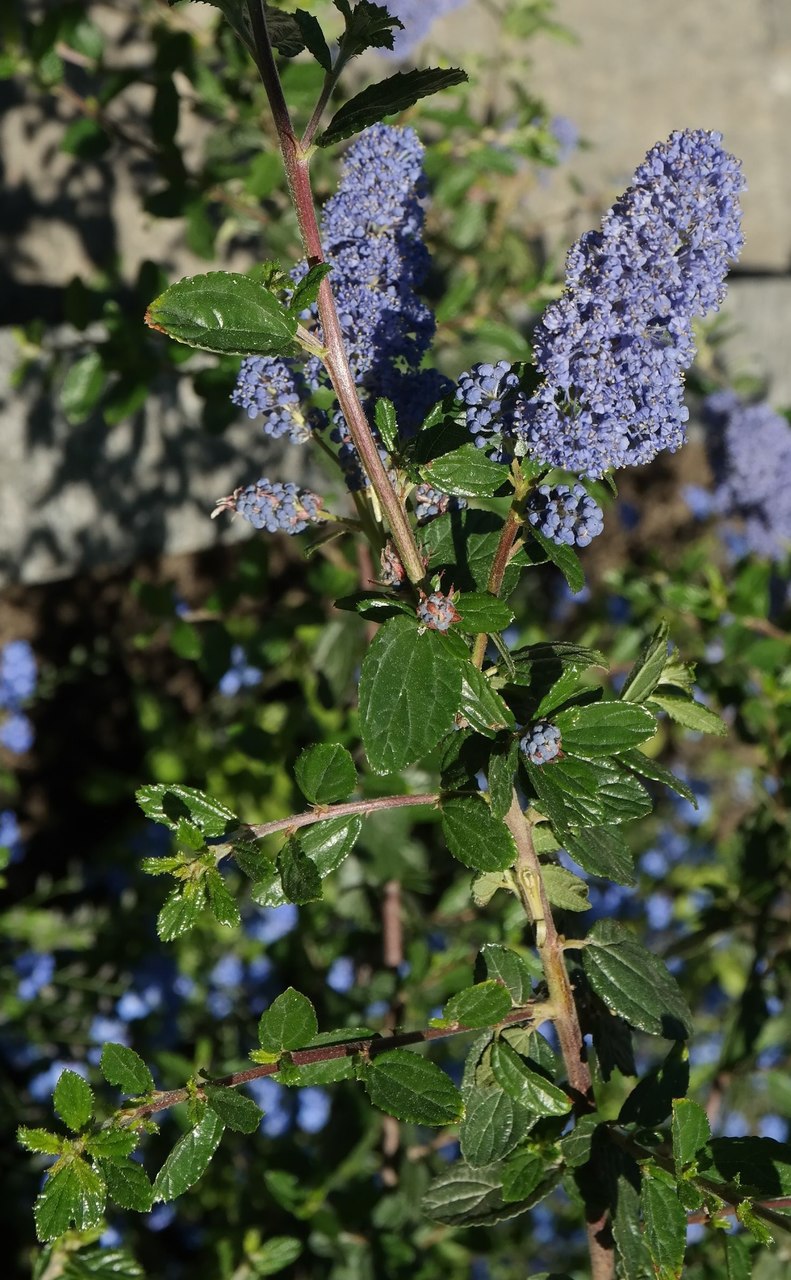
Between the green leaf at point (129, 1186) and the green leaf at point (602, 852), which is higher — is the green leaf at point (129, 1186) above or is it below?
below

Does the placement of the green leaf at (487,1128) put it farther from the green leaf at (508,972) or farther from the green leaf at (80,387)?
the green leaf at (80,387)

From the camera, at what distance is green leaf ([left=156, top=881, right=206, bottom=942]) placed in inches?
38.6

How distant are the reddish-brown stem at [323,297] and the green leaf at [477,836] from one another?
0.25 m

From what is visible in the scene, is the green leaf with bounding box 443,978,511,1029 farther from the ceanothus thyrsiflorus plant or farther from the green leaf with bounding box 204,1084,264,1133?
the green leaf with bounding box 204,1084,264,1133

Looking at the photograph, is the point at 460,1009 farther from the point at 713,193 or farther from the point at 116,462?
the point at 116,462

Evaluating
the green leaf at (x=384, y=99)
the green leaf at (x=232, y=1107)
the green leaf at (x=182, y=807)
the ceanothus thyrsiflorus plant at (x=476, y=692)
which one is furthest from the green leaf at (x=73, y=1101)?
the green leaf at (x=384, y=99)

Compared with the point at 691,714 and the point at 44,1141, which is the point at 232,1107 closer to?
the point at 44,1141

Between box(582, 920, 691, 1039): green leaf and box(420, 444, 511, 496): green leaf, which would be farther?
box(582, 920, 691, 1039): green leaf

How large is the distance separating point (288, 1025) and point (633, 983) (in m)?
0.34

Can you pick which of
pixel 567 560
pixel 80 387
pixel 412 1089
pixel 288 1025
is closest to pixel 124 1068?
pixel 288 1025

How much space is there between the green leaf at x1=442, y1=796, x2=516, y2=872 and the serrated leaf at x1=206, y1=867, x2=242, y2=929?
0.20m

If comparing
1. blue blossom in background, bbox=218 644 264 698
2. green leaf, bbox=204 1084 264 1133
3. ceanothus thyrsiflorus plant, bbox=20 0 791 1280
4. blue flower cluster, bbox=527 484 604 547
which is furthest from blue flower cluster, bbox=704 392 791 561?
green leaf, bbox=204 1084 264 1133

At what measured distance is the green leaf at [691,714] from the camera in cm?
116

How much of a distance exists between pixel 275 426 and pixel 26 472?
1989 millimetres
